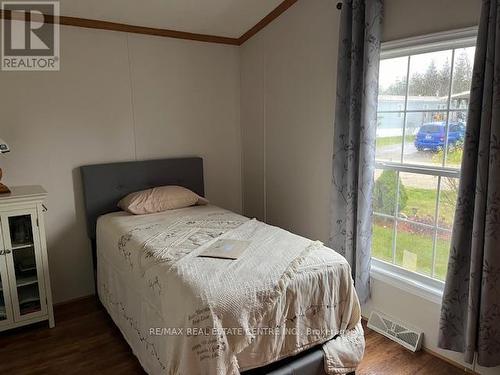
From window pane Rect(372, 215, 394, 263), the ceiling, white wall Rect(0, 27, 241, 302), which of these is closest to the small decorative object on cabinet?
white wall Rect(0, 27, 241, 302)

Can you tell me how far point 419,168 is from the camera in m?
2.35

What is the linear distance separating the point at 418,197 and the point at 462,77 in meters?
0.78

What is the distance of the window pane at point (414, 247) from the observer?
238 centimetres

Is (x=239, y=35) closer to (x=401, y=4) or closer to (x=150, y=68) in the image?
(x=150, y=68)

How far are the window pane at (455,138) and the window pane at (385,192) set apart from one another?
40 centimetres

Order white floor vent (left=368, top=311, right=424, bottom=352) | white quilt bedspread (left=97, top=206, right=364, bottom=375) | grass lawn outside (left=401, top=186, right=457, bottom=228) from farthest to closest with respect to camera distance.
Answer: white floor vent (left=368, top=311, right=424, bottom=352) < grass lawn outside (left=401, top=186, right=457, bottom=228) < white quilt bedspread (left=97, top=206, right=364, bottom=375)

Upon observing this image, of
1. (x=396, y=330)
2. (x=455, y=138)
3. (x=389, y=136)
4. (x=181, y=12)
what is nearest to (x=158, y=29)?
(x=181, y=12)

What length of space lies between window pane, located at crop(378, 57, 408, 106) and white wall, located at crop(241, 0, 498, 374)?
0.19 metres

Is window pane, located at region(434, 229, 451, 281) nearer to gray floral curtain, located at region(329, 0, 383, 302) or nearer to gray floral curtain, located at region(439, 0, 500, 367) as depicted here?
gray floral curtain, located at region(439, 0, 500, 367)

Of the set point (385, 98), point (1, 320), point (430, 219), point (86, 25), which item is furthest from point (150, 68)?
point (430, 219)

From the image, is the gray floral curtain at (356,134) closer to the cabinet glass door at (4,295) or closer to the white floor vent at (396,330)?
the white floor vent at (396,330)

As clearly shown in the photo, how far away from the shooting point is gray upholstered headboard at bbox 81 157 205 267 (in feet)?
9.74

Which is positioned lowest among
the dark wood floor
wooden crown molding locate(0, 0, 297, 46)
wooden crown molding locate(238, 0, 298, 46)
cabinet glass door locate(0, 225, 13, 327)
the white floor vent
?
the dark wood floor

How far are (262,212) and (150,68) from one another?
1736 mm
